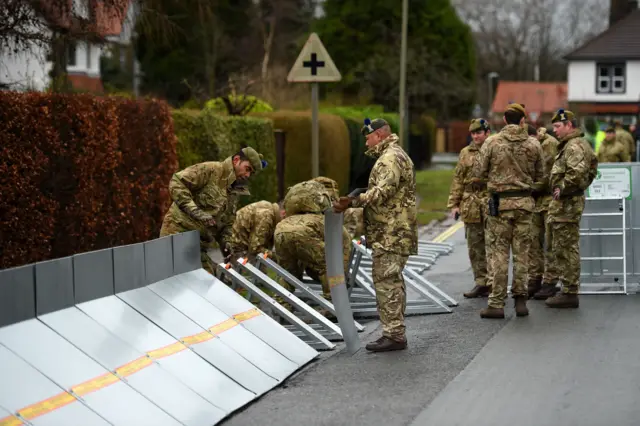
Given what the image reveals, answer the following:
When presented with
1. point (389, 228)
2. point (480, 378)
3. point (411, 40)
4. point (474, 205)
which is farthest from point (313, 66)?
point (411, 40)

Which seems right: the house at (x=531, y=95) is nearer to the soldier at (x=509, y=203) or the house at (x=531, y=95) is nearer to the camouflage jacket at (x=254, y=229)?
the soldier at (x=509, y=203)

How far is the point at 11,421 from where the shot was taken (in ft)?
21.6

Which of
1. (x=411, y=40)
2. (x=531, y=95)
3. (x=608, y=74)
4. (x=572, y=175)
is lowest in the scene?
(x=572, y=175)

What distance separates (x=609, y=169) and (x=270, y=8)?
54.6 m

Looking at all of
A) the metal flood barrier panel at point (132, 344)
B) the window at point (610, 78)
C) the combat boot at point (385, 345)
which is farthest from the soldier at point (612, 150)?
the window at point (610, 78)

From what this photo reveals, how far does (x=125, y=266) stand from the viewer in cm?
897

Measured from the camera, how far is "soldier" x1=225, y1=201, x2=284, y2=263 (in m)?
12.4

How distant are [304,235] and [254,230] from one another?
677 mm

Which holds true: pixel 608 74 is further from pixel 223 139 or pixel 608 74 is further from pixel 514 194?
pixel 514 194

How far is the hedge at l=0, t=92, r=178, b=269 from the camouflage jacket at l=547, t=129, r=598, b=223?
533cm

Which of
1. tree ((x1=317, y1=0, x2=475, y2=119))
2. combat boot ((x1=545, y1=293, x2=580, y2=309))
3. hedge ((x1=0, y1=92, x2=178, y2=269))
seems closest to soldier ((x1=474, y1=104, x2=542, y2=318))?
combat boot ((x1=545, y1=293, x2=580, y2=309))

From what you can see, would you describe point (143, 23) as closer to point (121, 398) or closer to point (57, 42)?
point (57, 42)

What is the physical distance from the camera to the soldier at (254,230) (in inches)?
486

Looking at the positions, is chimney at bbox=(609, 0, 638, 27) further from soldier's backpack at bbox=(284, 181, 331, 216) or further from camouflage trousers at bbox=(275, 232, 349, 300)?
camouflage trousers at bbox=(275, 232, 349, 300)
